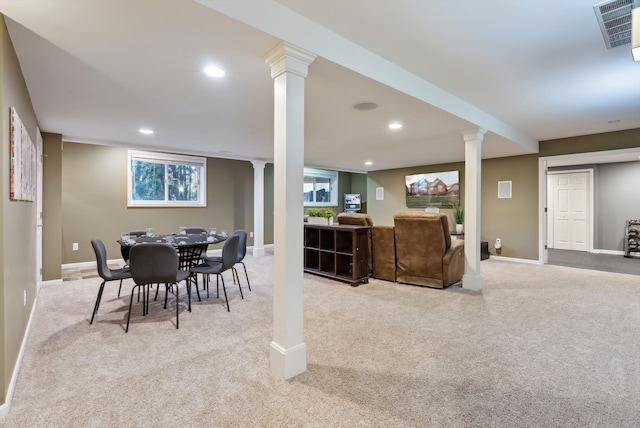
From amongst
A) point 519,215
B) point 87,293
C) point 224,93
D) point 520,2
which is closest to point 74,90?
point 224,93

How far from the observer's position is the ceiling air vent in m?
1.88

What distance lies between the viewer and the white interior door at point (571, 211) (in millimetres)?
7473

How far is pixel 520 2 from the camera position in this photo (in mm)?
1871

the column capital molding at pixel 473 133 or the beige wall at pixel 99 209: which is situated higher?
the column capital molding at pixel 473 133

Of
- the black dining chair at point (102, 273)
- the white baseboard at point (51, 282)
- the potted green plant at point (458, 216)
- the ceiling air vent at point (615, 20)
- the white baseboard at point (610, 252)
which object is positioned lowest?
the white baseboard at point (51, 282)

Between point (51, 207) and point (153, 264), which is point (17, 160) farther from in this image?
point (51, 207)

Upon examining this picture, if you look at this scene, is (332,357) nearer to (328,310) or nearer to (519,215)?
(328,310)

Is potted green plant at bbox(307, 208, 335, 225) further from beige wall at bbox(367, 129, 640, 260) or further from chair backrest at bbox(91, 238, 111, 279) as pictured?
beige wall at bbox(367, 129, 640, 260)

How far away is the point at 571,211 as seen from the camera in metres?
7.72

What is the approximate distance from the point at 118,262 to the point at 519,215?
8.08 meters

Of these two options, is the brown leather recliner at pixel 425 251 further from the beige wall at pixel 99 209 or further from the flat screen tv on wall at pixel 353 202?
the flat screen tv on wall at pixel 353 202

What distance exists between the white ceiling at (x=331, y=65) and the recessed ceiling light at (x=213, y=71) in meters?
0.08

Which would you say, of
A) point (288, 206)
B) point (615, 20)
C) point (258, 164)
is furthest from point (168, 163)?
point (615, 20)

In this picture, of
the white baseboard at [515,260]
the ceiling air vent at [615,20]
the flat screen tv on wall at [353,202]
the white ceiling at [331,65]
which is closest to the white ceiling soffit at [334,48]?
the white ceiling at [331,65]
